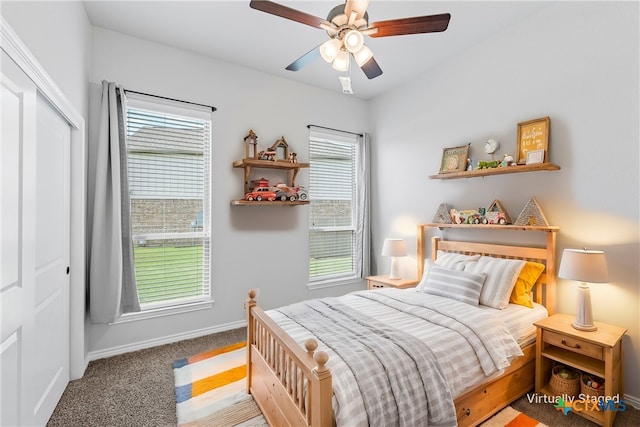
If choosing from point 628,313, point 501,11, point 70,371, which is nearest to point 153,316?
point 70,371

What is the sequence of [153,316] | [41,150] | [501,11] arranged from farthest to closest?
[153,316]
[501,11]
[41,150]

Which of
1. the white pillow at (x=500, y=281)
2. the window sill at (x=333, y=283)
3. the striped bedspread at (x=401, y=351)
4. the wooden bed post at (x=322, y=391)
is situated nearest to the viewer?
the wooden bed post at (x=322, y=391)

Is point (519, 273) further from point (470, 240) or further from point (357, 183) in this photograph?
point (357, 183)

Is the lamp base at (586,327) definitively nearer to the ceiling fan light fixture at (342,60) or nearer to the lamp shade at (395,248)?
the lamp shade at (395,248)

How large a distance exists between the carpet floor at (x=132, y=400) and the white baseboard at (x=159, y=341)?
0.21ft

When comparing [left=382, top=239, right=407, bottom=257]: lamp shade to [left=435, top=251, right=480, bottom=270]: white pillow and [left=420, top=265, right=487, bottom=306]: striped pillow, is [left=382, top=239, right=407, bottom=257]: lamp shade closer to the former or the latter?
[left=435, top=251, right=480, bottom=270]: white pillow

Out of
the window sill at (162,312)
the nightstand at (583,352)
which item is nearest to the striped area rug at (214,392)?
the window sill at (162,312)

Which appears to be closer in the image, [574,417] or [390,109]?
[574,417]

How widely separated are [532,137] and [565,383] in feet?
6.26

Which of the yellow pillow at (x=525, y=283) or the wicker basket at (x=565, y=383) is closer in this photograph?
the wicker basket at (x=565, y=383)

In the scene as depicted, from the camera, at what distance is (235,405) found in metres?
2.13

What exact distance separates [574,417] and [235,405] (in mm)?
2254

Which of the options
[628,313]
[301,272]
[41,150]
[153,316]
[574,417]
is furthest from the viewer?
[301,272]

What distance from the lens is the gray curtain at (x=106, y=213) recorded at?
2.64m
